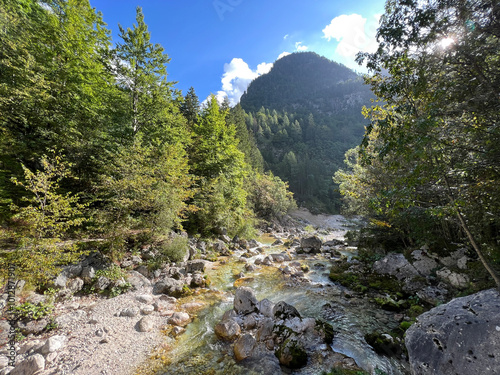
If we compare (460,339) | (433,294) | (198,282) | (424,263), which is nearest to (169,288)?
(198,282)

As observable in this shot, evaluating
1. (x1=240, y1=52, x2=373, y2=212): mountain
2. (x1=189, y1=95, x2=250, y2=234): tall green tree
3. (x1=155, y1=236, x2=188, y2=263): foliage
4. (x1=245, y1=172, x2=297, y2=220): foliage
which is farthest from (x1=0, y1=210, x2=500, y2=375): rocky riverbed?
(x1=240, y1=52, x2=373, y2=212): mountain

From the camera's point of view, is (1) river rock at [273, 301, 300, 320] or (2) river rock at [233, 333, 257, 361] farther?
(1) river rock at [273, 301, 300, 320]

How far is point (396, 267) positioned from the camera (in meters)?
10.0

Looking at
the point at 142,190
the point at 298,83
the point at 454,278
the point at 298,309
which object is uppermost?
the point at 298,83

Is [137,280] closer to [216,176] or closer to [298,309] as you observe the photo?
[298,309]

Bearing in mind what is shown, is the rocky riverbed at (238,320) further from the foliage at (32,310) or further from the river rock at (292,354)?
the foliage at (32,310)

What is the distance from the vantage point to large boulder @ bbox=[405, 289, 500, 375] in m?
3.14

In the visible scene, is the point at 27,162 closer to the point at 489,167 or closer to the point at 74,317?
the point at 74,317

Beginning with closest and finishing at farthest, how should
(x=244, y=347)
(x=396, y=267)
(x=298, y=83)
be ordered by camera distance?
(x=244, y=347) < (x=396, y=267) < (x=298, y=83)

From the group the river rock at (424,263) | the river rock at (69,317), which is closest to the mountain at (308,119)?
the river rock at (424,263)

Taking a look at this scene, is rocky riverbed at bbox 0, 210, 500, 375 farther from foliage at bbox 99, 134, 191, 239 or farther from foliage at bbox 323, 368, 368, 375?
foliage at bbox 99, 134, 191, 239

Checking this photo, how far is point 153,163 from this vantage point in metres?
10.9

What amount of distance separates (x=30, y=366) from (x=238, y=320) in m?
4.85

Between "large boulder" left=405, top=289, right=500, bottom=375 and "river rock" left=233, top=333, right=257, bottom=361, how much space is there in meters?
3.47
